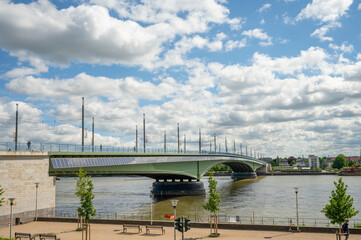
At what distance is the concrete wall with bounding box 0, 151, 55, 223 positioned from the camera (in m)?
31.7

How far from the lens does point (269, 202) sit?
184ft

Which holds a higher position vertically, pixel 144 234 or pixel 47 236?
pixel 47 236

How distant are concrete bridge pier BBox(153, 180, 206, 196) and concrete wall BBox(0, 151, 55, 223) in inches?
1432

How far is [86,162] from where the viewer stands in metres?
42.5

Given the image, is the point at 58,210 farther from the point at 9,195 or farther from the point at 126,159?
the point at 9,195

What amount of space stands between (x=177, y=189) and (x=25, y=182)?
1654 inches

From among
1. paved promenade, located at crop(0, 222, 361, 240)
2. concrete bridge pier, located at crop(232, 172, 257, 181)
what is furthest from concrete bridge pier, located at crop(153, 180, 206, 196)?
concrete bridge pier, located at crop(232, 172, 257, 181)

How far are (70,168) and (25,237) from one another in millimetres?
14710

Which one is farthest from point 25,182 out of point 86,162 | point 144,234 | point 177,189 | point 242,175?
point 242,175

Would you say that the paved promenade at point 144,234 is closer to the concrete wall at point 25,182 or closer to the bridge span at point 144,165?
the concrete wall at point 25,182

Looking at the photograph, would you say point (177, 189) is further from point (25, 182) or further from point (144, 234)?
point (144, 234)

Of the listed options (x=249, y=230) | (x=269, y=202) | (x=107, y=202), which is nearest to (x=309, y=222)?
(x=249, y=230)

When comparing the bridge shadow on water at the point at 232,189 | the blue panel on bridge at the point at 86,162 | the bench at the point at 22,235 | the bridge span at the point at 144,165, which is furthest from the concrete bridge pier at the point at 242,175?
the bench at the point at 22,235

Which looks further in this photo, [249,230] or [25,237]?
[249,230]
